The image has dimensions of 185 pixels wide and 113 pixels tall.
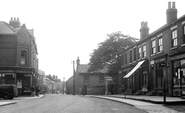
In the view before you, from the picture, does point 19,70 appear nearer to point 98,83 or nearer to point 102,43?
point 102,43

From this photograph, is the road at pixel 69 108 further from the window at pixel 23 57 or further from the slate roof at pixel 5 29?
the slate roof at pixel 5 29

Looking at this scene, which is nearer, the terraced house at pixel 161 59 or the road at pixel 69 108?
the road at pixel 69 108

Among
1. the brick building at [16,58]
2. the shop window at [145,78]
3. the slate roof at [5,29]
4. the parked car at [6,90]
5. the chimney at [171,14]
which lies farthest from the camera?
the slate roof at [5,29]

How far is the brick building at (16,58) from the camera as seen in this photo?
39.9 meters

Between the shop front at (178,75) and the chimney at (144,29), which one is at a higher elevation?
the chimney at (144,29)

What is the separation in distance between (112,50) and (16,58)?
2155 cm

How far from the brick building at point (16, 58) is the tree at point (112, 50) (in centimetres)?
1793

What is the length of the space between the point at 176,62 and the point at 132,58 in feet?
47.7

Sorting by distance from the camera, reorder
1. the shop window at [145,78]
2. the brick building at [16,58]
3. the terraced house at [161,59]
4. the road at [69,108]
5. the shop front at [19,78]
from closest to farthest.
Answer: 1. the road at [69,108]
2. the terraced house at [161,59]
3. the shop window at [145,78]
4. the shop front at [19,78]
5. the brick building at [16,58]

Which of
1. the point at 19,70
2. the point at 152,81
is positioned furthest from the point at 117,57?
the point at 152,81

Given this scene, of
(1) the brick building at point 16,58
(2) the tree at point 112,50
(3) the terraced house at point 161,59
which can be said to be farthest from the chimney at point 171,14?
(2) the tree at point 112,50

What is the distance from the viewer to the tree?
185 feet

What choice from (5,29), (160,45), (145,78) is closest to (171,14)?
(160,45)

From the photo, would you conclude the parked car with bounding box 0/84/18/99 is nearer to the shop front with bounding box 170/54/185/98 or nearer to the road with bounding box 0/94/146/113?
the road with bounding box 0/94/146/113
